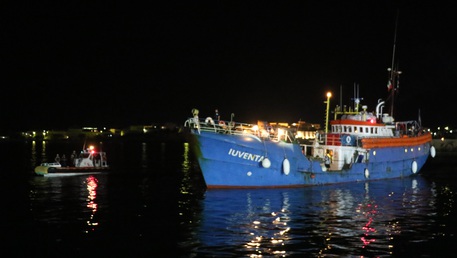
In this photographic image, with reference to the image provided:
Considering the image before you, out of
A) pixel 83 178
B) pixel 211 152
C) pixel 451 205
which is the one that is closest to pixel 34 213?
pixel 211 152

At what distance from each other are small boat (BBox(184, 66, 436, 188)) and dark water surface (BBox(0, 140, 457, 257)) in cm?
110

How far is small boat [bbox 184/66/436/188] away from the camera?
3509 centimetres

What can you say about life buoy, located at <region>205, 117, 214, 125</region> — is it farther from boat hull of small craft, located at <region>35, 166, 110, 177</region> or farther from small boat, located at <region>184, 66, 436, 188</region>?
boat hull of small craft, located at <region>35, 166, 110, 177</region>

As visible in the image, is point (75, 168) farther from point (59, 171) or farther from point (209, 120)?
point (209, 120)

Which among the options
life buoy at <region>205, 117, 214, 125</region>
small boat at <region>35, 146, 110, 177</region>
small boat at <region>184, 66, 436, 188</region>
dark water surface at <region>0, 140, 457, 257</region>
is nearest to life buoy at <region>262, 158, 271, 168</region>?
small boat at <region>184, 66, 436, 188</region>

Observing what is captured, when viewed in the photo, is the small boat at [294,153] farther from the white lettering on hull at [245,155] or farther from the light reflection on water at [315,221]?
the light reflection on water at [315,221]

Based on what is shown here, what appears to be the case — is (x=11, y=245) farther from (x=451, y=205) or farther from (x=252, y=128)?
(x=451, y=205)

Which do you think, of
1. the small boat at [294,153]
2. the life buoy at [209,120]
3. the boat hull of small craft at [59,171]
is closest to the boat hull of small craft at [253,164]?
the small boat at [294,153]

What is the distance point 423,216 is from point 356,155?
48.2 ft

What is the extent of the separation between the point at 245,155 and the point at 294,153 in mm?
3975

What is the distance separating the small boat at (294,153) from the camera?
115ft

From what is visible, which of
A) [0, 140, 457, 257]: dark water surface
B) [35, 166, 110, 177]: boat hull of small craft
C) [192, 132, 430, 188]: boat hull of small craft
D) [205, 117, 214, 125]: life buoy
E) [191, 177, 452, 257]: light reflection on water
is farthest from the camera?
[35, 166, 110, 177]: boat hull of small craft

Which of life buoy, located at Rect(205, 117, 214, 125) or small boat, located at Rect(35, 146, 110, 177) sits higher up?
life buoy, located at Rect(205, 117, 214, 125)

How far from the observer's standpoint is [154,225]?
977 inches
